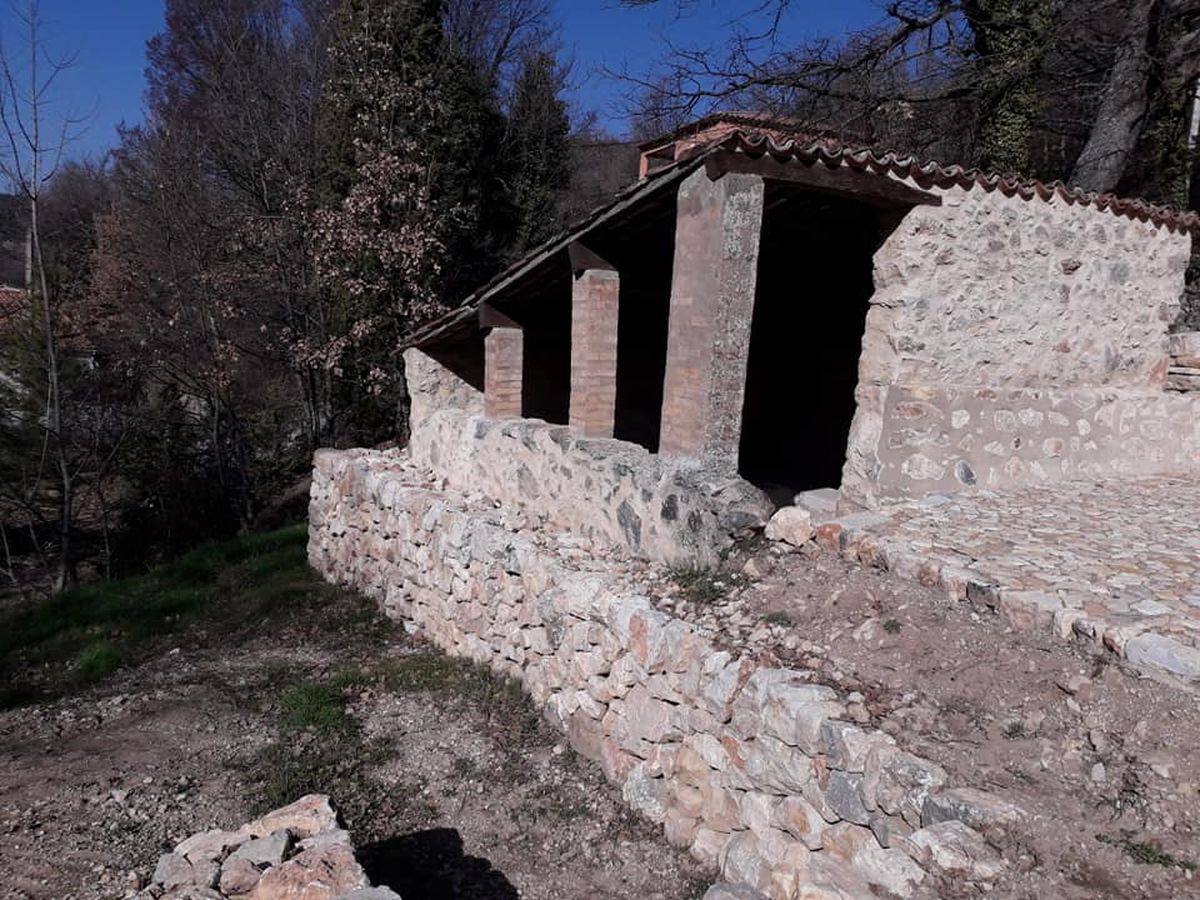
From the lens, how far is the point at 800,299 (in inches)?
354

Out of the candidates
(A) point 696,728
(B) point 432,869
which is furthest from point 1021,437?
(B) point 432,869

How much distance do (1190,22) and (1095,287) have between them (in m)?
7.92

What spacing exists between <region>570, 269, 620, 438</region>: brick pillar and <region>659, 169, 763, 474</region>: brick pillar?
112cm

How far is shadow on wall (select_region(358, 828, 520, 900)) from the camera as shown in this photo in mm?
4156

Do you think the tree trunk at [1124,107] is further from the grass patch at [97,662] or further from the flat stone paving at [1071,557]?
the grass patch at [97,662]

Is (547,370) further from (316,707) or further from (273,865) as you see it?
(273,865)

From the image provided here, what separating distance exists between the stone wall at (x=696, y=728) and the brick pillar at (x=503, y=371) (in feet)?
3.19

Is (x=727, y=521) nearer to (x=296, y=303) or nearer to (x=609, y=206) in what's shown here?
(x=609, y=206)

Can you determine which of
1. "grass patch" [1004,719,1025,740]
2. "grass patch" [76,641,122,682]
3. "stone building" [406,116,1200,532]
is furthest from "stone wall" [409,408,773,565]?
"grass patch" [76,641,122,682]

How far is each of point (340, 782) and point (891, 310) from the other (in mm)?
4775

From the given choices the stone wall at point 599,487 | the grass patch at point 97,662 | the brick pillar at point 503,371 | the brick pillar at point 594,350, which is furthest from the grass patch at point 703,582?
the grass patch at point 97,662

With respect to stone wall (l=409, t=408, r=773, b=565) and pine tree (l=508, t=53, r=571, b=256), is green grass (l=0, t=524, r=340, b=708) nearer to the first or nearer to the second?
stone wall (l=409, t=408, r=773, b=565)

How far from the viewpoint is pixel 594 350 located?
652 cm

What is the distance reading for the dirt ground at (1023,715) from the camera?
268cm
